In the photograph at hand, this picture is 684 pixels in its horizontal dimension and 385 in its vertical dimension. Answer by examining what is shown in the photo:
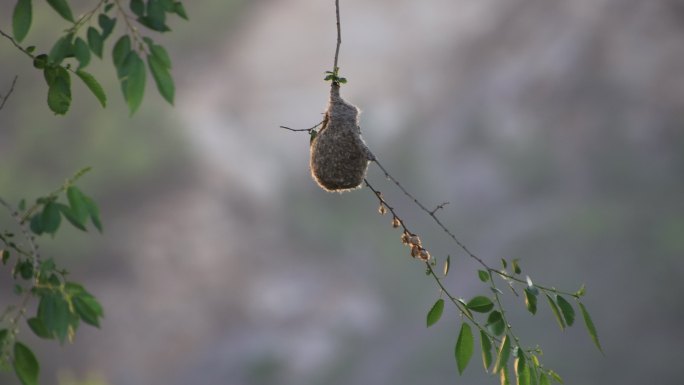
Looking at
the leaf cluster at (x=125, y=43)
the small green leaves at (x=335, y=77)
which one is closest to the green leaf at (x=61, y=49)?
the leaf cluster at (x=125, y=43)

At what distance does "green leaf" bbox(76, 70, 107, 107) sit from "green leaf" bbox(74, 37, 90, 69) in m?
0.21

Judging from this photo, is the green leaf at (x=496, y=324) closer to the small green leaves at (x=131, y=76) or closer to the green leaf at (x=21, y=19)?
the small green leaves at (x=131, y=76)

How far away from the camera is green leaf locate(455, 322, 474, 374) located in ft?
5.59

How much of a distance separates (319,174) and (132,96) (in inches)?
46.9

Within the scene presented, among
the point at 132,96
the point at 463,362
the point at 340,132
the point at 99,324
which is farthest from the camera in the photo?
the point at 340,132

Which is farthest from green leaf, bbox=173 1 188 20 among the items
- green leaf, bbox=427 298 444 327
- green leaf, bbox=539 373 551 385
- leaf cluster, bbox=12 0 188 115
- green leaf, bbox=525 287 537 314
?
green leaf, bbox=539 373 551 385

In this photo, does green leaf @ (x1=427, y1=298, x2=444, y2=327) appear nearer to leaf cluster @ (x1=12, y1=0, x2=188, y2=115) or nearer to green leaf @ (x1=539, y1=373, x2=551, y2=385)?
green leaf @ (x1=539, y1=373, x2=551, y2=385)

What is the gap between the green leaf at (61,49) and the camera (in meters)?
1.31

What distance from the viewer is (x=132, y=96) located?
1172 millimetres

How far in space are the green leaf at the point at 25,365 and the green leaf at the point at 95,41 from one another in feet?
1.71

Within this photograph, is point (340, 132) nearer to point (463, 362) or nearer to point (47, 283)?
point (463, 362)

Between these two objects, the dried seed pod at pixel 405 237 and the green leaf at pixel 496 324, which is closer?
the green leaf at pixel 496 324

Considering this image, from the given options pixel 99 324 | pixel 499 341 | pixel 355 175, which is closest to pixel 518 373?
pixel 499 341

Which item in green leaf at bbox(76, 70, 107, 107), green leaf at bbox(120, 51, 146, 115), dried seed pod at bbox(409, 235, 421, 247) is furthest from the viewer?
dried seed pod at bbox(409, 235, 421, 247)
